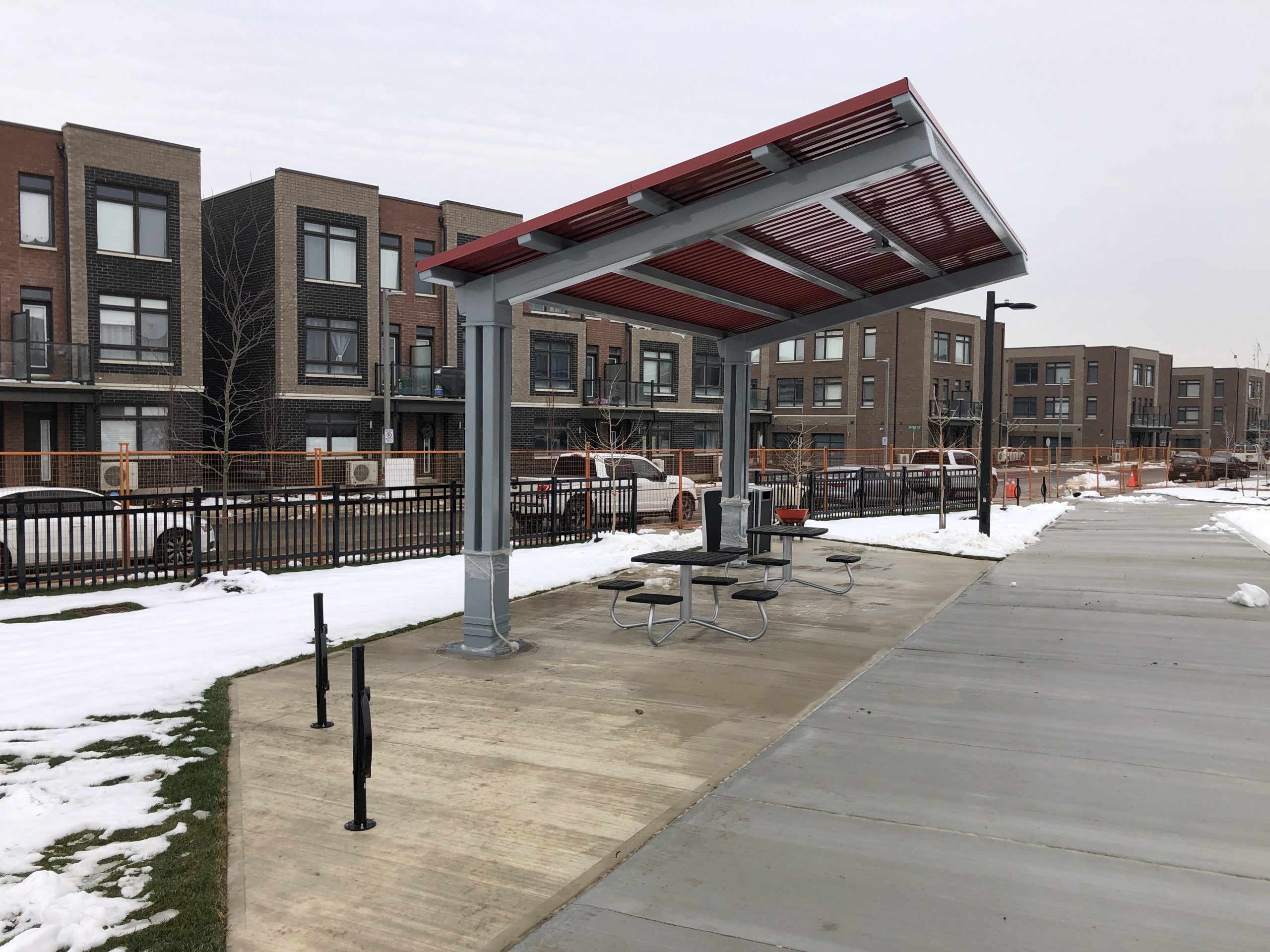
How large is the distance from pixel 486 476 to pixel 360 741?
4.34m

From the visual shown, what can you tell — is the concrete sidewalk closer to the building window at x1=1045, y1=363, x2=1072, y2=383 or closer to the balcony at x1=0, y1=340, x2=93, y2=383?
the balcony at x1=0, y1=340, x2=93, y2=383

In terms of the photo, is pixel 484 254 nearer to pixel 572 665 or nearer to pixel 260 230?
pixel 572 665

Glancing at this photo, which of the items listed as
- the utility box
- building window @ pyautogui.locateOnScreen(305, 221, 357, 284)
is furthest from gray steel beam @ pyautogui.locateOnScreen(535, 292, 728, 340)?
building window @ pyautogui.locateOnScreen(305, 221, 357, 284)

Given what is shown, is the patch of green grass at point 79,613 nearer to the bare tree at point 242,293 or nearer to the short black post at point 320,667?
the short black post at point 320,667

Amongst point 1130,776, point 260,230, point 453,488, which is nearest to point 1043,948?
point 1130,776

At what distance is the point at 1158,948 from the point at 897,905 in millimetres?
968

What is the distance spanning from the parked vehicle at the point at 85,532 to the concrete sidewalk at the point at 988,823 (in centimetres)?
991

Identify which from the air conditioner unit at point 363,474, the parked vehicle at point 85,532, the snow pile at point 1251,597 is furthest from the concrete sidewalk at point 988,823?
the air conditioner unit at point 363,474

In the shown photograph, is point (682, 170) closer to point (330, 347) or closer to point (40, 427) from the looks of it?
point (40, 427)

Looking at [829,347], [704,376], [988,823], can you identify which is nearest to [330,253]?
[704,376]

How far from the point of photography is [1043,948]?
3.63 metres

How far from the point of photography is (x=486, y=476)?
885 cm

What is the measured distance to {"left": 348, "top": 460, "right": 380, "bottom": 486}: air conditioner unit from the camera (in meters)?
29.7

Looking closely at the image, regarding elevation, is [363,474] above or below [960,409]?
below
